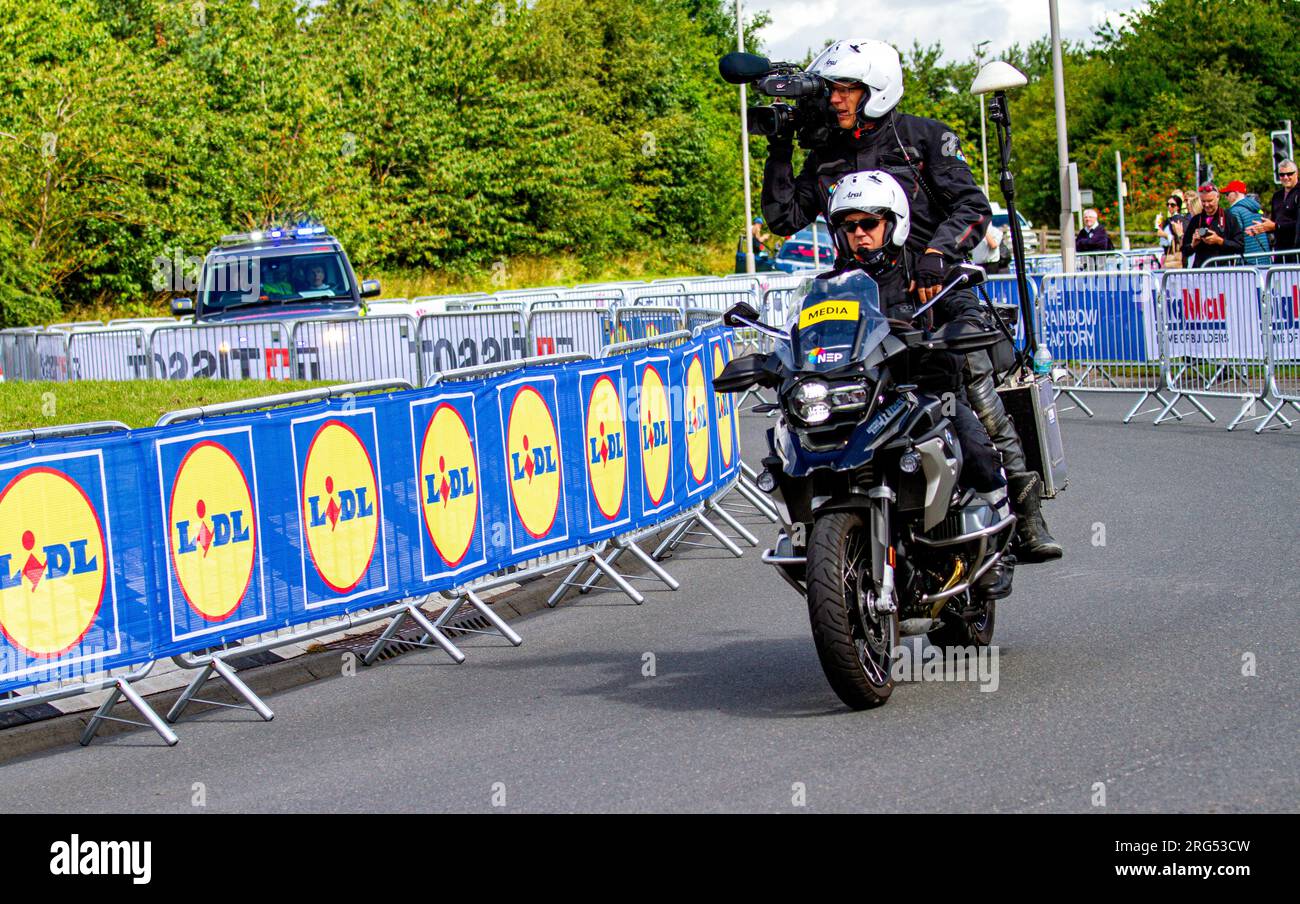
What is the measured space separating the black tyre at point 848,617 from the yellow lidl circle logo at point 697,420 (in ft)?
17.5

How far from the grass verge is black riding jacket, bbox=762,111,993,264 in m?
10.0

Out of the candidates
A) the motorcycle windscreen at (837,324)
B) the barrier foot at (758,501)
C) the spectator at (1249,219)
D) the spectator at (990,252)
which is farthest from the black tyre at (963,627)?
the spectator at (1249,219)

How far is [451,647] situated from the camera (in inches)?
347

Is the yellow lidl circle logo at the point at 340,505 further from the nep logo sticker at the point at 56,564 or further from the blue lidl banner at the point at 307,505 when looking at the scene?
the nep logo sticker at the point at 56,564

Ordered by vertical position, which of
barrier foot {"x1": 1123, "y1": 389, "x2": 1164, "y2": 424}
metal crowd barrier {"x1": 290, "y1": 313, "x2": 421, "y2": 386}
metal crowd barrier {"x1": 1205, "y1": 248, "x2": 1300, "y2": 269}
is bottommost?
barrier foot {"x1": 1123, "y1": 389, "x2": 1164, "y2": 424}

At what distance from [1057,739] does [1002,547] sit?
1254 mm

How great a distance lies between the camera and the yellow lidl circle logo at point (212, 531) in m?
7.89

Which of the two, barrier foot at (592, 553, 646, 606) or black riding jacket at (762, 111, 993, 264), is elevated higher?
black riding jacket at (762, 111, 993, 264)

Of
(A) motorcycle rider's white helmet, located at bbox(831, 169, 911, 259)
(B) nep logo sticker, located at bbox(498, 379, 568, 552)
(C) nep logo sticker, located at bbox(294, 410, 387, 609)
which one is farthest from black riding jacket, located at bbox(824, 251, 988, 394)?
(B) nep logo sticker, located at bbox(498, 379, 568, 552)

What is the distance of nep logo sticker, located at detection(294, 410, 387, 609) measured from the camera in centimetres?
855

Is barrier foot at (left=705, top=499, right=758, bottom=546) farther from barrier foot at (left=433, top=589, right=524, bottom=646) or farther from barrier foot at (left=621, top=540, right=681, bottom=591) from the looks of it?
barrier foot at (left=433, top=589, right=524, bottom=646)

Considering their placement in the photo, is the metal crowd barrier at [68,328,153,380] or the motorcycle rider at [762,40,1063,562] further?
the metal crowd barrier at [68,328,153,380]
